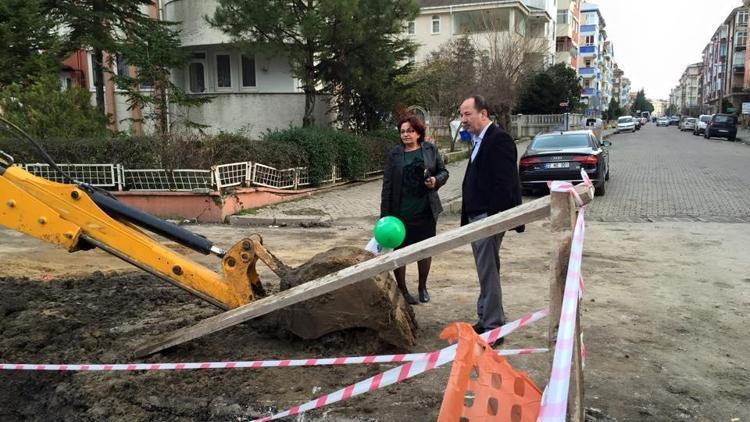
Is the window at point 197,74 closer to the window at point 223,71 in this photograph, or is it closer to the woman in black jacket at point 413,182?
the window at point 223,71

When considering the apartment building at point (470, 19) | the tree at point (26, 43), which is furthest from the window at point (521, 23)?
the tree at point (26, 43)

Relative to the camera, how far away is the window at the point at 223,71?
21.7 m

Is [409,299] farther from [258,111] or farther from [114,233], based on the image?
[258,111]

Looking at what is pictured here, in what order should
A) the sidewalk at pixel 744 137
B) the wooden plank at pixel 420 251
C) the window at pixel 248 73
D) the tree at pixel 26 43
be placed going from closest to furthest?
the wooden plank at pixel 420 251 → the tree at pixel 26 43 → the window at pixel 248 73 → the sidewalk at pixel 744 137

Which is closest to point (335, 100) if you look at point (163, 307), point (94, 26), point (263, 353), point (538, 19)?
point (94, 26)

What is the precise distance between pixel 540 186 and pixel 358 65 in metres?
6.15

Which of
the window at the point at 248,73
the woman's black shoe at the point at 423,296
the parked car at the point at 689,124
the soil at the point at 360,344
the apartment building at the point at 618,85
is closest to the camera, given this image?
the soil at the point at 360,344

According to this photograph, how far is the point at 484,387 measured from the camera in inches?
109

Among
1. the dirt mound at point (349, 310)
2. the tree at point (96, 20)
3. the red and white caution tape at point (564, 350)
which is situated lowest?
the dirt mound at point (349, 310)

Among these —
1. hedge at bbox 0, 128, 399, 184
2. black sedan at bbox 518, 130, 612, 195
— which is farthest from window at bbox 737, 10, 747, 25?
hedge at bbox 0, 128, 399, 184

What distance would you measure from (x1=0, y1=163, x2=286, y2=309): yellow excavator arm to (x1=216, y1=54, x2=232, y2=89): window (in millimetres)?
18604

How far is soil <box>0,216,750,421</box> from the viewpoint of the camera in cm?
362

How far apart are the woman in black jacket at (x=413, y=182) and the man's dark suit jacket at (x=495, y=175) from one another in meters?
0.95

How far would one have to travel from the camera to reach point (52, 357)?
4.34 m
